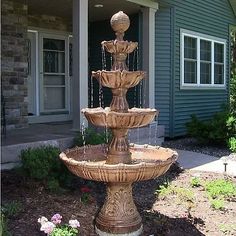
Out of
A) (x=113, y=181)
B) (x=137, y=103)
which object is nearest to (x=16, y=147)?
(x=113, y=181)

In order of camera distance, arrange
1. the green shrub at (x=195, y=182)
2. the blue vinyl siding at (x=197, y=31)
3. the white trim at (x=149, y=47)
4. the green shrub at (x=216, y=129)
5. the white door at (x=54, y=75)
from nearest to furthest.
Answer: the green shrub at (x=195, y=182) < the white trim at (x=149, y=47) < the green shrub at (x=216, y=129) < the white door at (x=54, y=75) < the blue vinyl siding at (x=197, y=31)

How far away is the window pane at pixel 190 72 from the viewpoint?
36.0 ft

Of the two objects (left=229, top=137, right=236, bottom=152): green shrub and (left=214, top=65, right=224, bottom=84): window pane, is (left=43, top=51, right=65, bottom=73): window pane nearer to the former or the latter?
(left=229, top=137, right=236, bottom=152): green shrub

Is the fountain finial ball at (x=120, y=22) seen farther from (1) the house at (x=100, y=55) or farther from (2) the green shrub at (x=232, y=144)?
(2) the green shrub at (x=232, y=144)

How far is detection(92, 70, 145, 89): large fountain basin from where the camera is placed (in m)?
3.88

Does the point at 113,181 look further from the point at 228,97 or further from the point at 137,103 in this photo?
the point at 228,97

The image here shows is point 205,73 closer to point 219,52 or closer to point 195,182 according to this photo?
point 219,52

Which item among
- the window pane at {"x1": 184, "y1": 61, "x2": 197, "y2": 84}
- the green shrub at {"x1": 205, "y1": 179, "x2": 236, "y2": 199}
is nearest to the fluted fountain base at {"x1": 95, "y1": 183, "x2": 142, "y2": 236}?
the green shrub at {"x1": 205, "y1": 179, "x2": 236, "y2": 199}

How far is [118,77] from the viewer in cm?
391

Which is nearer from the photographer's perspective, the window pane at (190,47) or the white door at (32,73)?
the white door at (32,73)

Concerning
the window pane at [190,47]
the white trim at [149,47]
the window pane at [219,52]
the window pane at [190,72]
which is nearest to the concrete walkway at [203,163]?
the white trim at [149,47]

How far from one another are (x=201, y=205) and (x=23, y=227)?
229cm

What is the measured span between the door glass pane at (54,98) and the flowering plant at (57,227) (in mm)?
6544

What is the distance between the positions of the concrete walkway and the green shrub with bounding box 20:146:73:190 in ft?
9.08
